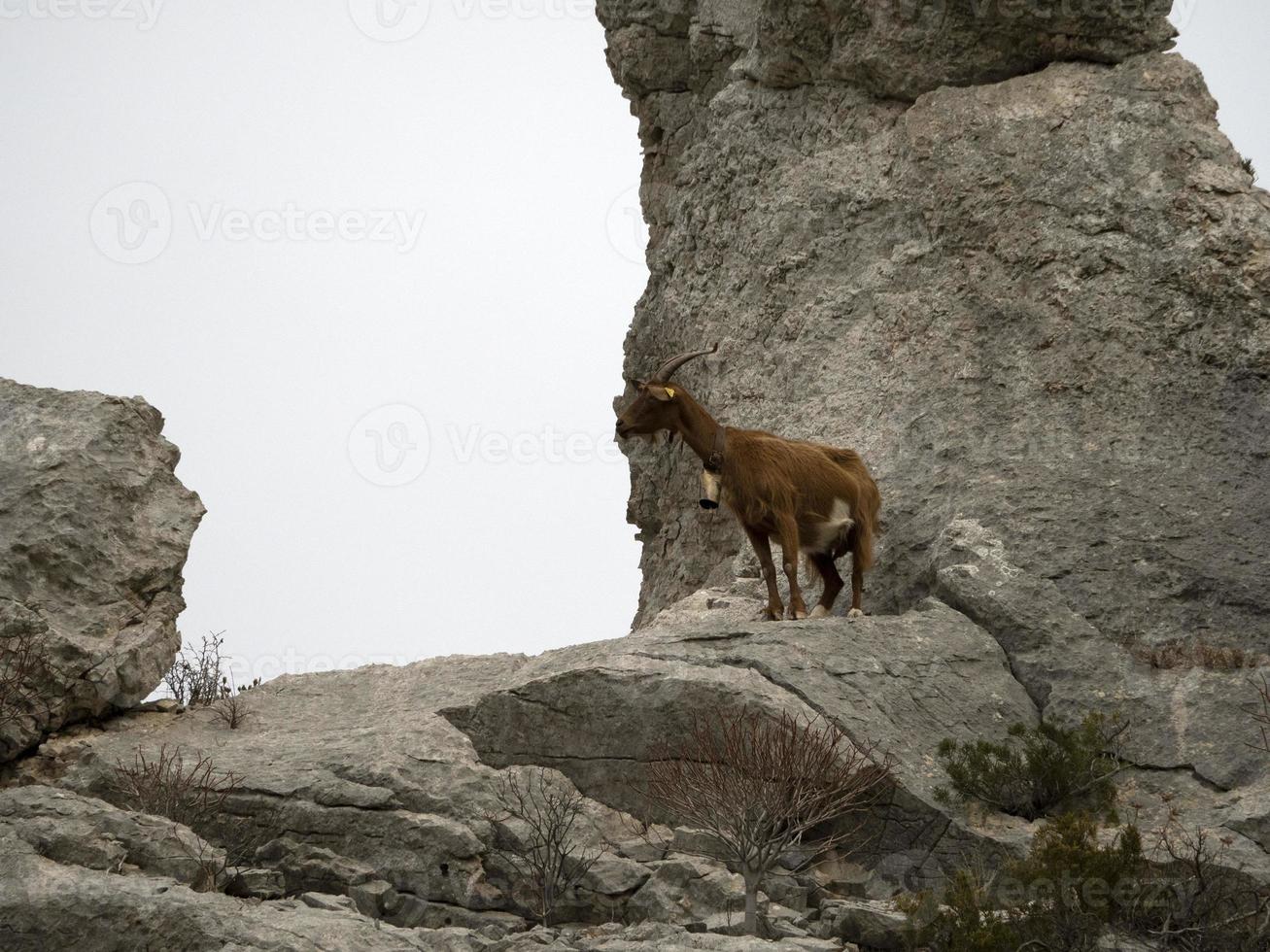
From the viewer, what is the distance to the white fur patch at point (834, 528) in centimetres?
1309

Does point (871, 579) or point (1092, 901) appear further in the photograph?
point (871, 579)

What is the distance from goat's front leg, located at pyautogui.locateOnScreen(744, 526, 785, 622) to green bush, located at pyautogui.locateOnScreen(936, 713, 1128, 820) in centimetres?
224

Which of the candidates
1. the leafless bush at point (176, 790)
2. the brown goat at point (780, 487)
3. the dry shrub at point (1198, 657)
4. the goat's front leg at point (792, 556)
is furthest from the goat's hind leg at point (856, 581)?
the leafless bush at point (176, 790)

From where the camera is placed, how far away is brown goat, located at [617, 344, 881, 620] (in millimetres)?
12805

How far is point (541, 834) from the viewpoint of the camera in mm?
9961

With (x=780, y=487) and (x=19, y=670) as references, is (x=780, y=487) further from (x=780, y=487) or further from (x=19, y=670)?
(x=19, y=670)

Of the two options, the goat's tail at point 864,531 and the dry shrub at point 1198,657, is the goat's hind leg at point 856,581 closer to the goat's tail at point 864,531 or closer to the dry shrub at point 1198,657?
the goat's tail at point 864,531

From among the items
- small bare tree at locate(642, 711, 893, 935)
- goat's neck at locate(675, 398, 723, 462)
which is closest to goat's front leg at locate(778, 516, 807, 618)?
goat's neck at locate(675, 398, 723, 462)

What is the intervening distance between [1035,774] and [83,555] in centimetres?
738

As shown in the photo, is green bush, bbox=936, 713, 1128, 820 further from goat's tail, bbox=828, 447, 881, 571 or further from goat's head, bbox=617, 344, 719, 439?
goat's head, bbox=617, 344, 719, 439

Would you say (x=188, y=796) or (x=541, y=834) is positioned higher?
(x=188, y=796)

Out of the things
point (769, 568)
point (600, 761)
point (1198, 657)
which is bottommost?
point (600, 761)

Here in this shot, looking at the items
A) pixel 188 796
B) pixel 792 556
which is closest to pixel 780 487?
pixel 792 556

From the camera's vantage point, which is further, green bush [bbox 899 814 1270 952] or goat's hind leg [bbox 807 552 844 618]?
goat's hind leg [bbox 807 552 844 618]
